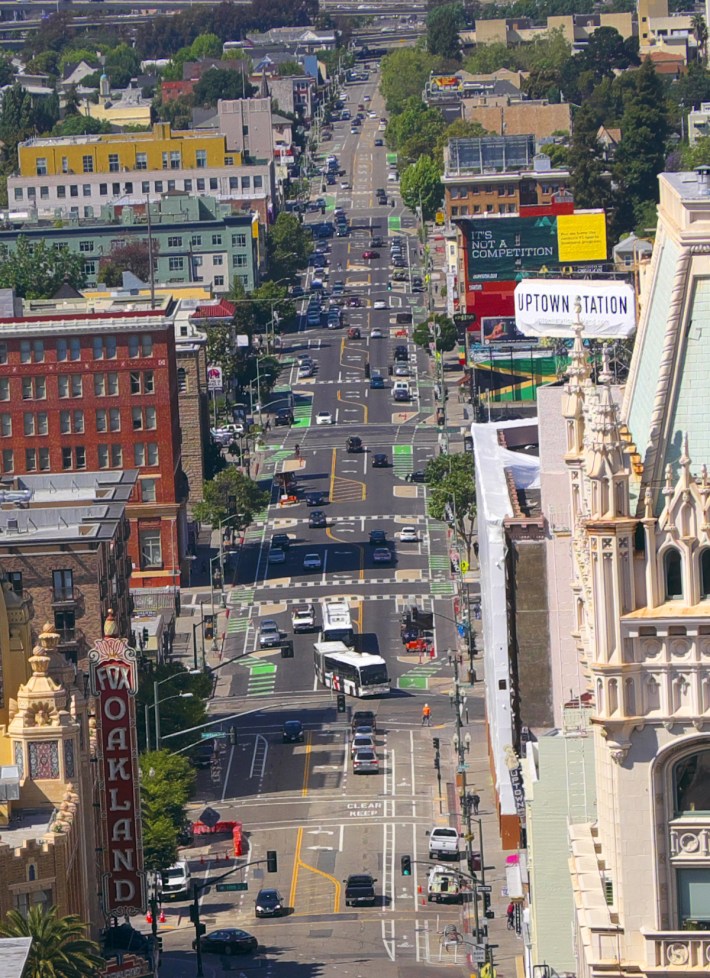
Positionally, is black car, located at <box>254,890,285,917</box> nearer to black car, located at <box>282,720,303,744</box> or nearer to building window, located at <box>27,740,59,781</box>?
black car, located at <box>282,720,303,744</box>

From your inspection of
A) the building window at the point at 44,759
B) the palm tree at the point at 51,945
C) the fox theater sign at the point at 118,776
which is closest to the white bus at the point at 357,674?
the fox theater sign at the point at 118,776

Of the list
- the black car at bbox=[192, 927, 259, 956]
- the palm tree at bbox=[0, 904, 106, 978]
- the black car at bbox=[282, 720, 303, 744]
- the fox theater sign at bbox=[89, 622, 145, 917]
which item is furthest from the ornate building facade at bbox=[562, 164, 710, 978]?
the black car at bbox=[282, 720, 303, 744]

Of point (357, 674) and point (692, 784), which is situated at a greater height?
point (692, 784)

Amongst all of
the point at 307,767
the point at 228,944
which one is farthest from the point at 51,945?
the point at 307,767

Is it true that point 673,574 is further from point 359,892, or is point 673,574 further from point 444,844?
point 444,844

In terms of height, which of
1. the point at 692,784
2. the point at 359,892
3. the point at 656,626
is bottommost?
the point at 359,892

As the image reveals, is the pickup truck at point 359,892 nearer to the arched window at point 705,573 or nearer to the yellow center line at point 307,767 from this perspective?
the yellow center line at point 307,767
